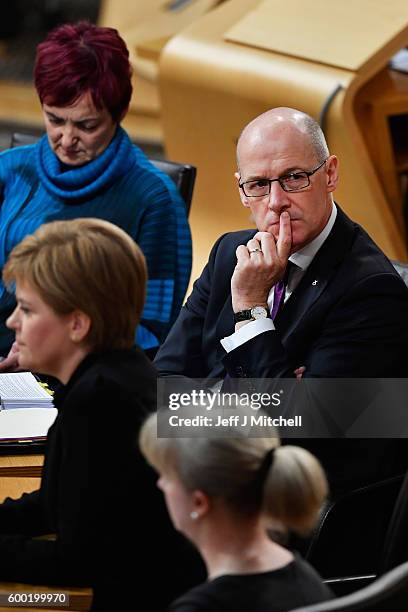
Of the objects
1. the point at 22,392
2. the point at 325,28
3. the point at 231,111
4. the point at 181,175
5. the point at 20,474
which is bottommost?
the point at 20,474

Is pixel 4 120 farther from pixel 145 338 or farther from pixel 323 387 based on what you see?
pixel 323 387

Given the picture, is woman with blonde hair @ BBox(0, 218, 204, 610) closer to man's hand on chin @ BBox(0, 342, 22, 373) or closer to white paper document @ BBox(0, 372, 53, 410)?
white paper document @ BBox(0, 372, 53, 410)

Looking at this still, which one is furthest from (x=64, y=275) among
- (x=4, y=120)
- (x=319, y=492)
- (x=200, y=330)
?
(x=4, y=120)

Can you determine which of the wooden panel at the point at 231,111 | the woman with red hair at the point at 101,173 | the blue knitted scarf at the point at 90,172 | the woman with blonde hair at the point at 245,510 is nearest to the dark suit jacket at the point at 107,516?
the woman with blonde hair at the point at 245,510

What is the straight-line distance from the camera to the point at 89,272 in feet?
6.66

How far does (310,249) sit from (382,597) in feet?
3.91

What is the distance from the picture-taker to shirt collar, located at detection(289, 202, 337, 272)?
2.65m

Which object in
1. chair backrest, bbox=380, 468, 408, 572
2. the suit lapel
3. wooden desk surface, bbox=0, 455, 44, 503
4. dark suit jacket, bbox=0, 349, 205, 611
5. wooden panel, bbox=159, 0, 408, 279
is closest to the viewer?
dark suit jacket, bbox=0, 349, 205, 611

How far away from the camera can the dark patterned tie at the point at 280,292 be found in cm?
268

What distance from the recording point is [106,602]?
199cm

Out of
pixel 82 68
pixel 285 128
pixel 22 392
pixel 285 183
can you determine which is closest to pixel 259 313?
pixel 285 183

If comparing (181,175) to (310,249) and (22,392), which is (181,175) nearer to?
(310,249)

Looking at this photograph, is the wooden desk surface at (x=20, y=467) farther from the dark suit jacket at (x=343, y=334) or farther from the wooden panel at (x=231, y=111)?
the wooden panel at (x=231, y=111)

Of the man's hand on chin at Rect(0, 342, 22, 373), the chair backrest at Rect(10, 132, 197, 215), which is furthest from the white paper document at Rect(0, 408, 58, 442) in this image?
the chair backrest at Rect(10, 132, 197, 215)
